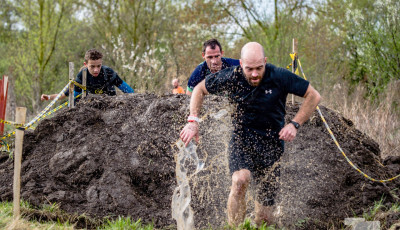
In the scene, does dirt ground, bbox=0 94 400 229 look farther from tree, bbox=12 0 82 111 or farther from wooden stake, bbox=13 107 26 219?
tree, bbox=12 0 82 111

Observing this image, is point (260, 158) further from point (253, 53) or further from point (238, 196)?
point (253, 53)

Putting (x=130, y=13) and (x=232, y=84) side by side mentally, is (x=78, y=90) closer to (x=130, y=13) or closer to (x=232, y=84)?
(x=232, y=84)

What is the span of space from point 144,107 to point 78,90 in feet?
5.50

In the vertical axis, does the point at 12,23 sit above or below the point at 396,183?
above

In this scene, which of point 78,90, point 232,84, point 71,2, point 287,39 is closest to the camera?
point 232,84

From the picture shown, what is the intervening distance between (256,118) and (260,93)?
0.27m

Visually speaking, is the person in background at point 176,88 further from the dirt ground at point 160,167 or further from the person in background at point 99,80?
the dirt ground at point 160,167

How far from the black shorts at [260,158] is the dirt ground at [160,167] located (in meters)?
0.71

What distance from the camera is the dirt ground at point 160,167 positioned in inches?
204

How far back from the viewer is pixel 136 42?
17609 mm

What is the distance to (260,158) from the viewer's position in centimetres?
424

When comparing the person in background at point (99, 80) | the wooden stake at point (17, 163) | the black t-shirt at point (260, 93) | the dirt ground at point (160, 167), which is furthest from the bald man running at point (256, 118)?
the person in background at point (99, 80)

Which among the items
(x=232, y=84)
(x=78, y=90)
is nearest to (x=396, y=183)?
(x=232, y=84)

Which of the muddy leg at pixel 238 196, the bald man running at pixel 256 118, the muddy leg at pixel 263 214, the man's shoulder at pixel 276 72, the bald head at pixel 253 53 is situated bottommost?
the muddy leg at pixel 263 214
